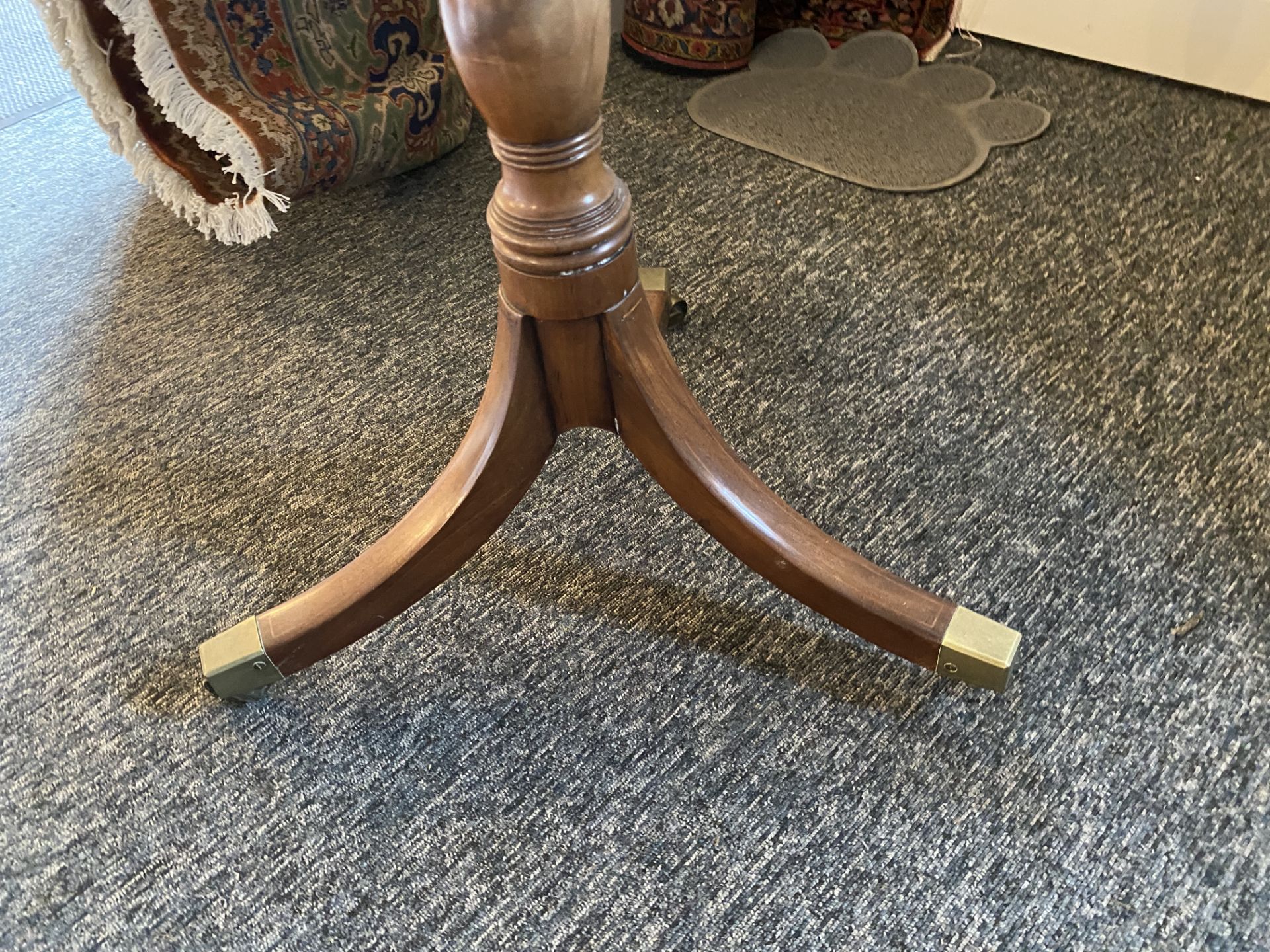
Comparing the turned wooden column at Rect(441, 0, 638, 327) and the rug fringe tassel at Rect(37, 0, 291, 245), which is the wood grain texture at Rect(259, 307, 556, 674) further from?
the rug fringe tassel at Rect(37, 0, 291, 245)

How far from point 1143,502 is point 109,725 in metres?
0.81

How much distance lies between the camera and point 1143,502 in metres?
0.82

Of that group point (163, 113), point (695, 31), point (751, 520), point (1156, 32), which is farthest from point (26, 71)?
point (1156, 32)

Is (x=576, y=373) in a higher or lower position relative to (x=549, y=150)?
lower

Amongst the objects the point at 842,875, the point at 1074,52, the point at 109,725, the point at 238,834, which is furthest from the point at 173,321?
the point at 1074,52

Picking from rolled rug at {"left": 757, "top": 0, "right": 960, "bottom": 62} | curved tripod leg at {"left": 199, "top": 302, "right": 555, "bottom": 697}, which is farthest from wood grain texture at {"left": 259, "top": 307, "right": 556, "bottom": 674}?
rolled rug at {"left": 757, "top": 0, "right": 960, "bottom": 62}

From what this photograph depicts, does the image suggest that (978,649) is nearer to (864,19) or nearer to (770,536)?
(770,536)

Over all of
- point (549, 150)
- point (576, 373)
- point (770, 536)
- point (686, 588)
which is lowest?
point (686, 588)

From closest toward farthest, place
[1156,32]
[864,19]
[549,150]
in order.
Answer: [549,150] → [1156,32] → [864,19]

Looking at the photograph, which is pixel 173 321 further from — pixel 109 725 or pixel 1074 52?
pixel 1074 52

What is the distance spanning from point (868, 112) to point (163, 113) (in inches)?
32.6

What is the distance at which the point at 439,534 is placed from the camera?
68cm

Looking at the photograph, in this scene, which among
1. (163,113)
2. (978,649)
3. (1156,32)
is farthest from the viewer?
(1156,32)

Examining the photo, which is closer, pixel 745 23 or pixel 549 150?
pixel 549 150
